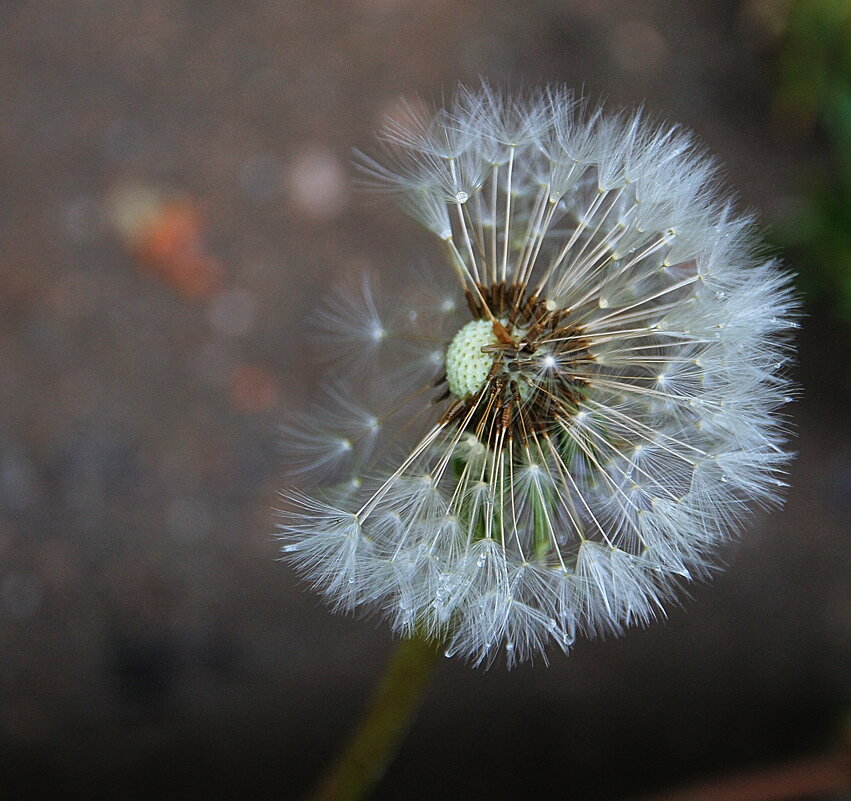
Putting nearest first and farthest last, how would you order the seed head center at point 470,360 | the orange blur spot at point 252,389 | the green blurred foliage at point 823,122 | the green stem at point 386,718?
the seed head center at point 470,360, the green stem at point 386,718, the green blurred foliage at point 823,122, the orange blur spot at point 252,389

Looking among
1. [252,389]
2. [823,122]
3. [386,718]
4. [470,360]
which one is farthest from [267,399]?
[823,122]

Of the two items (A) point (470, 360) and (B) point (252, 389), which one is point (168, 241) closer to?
(B) point (252, 389)

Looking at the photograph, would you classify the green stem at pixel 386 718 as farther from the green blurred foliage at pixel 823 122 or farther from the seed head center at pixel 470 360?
the green blurred foliage at pixel 823 122

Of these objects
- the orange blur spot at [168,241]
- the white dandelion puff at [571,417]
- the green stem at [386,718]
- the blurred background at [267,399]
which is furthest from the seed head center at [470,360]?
the orange blur spot at [168,241]

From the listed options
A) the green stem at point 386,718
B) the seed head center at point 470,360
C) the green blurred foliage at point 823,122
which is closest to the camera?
the seed head center at point 470,360

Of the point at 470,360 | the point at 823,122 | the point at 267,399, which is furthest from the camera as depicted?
the point at 823,122

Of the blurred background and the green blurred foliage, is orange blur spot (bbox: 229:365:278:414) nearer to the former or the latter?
the blurred background
